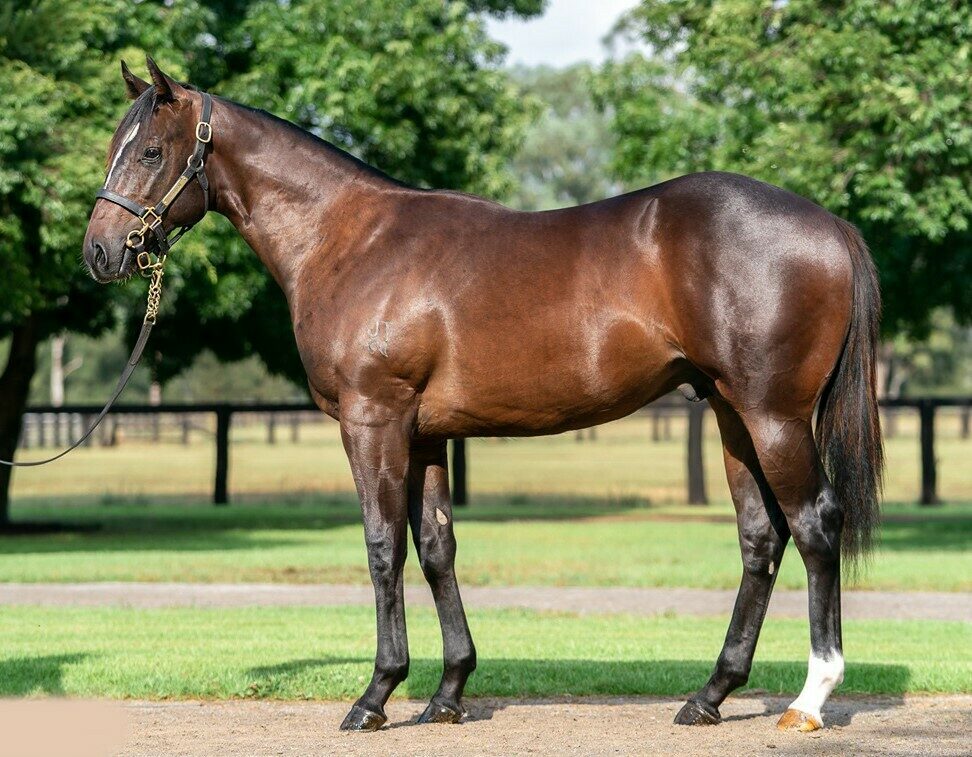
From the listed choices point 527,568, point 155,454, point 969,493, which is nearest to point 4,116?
point 527,568

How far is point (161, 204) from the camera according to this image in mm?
6676

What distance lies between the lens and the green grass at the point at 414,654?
766 cm

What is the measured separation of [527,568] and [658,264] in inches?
379

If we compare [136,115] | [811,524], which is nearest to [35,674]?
[136,115]

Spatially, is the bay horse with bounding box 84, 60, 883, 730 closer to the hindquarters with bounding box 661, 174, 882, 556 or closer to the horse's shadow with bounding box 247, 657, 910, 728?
the hindquarters with bounding box 661, 174, 882, 556

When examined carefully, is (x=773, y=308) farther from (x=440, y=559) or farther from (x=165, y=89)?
(x=165, y=89)

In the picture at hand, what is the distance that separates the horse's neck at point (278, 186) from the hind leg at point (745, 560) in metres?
2.00

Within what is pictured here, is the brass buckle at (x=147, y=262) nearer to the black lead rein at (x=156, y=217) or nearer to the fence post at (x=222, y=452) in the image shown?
the black lead rein at (x=156, y=217)

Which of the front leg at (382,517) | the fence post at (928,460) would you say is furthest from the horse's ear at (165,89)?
the fence post at (928,460)

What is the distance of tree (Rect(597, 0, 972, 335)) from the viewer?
578 inches

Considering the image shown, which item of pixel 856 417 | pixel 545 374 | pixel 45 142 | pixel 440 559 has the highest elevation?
pixel 45 142

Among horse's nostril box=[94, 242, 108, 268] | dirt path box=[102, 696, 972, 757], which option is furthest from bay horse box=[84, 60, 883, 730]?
dirt path box=[102, 696, 972, 757]

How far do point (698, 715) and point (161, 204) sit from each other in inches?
A: 132

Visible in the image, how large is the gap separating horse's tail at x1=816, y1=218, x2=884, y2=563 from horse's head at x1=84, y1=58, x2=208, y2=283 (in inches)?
118
